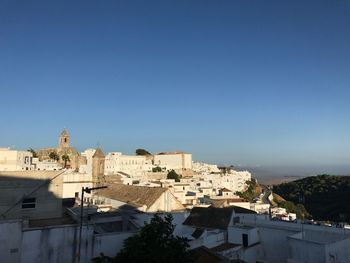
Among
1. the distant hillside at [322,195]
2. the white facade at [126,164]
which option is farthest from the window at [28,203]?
the white facade at [126,164]

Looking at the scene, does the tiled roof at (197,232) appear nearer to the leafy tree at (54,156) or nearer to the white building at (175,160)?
the leafy tree at (54,156)

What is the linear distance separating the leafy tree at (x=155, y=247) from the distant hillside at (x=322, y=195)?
6207 cm

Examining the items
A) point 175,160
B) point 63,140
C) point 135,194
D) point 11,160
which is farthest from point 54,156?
point 135,194

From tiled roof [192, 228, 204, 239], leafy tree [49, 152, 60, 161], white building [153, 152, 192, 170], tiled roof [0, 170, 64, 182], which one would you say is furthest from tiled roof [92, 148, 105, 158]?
white building [153, 152, 192, 170]

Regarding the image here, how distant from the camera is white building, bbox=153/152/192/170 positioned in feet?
407

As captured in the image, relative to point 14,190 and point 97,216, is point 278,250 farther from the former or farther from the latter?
point 14,190

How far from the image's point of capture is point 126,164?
109 meters

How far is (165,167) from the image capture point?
118000 millimetres

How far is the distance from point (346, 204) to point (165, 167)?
5675 cm

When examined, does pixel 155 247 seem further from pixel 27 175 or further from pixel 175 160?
pixel 175 160

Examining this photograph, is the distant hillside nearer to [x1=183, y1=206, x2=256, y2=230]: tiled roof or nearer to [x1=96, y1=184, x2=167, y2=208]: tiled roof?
[x1=183, y1=206, x2=256, y2=230]: tiled roof

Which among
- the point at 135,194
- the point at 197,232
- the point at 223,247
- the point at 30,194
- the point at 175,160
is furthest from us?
the point at 175,160

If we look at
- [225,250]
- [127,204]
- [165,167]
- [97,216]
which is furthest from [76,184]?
[165,167]

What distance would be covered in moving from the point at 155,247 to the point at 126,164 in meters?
93.9
